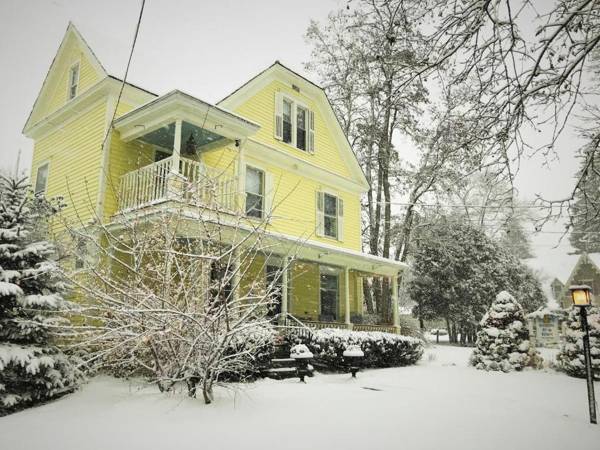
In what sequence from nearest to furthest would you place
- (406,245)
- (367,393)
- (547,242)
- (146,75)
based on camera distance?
1. (367,393)
2. (146,75)
3. (406,245)
4. (547,242)

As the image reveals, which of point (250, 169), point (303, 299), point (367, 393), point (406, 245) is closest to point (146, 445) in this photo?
point (367, 393)

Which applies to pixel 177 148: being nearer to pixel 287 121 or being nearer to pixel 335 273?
pixel 287 121

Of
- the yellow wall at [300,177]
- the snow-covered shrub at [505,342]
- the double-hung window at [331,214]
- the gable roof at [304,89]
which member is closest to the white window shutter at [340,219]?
the double-hung window at [331,214]

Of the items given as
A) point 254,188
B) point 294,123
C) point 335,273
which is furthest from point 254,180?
point 335,273

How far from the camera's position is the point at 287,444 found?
4.03m

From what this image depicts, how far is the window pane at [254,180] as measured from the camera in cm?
1274

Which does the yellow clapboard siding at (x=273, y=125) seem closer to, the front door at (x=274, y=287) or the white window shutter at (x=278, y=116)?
the white window shutter at (x=278, y=116)

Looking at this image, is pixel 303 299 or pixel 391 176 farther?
pixel 391 176

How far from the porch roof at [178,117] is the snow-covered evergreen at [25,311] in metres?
3.83

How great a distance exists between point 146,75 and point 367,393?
445 inches

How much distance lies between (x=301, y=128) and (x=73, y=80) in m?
7.65

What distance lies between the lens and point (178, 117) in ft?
30.8

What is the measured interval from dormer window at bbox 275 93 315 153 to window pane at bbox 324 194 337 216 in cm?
195

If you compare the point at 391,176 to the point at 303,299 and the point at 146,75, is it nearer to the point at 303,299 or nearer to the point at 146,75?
the point at 303,299
